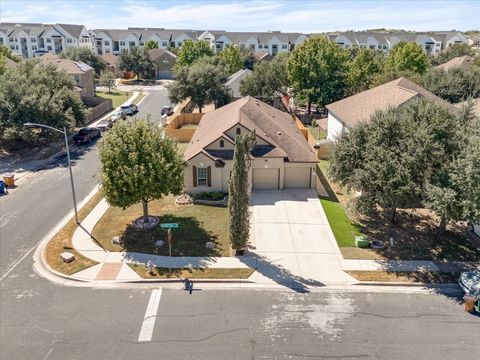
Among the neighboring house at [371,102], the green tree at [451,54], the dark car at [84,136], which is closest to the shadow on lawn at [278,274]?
the neighboring house at [371,102]

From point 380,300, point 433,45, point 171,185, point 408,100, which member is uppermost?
point 433,45

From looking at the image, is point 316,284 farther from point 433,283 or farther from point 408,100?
point 408,100

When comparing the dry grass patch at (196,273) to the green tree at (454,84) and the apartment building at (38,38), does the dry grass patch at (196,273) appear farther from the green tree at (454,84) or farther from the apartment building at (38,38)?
the apartment building at (38,38)

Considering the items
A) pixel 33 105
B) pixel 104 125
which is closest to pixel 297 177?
pixel 33 105

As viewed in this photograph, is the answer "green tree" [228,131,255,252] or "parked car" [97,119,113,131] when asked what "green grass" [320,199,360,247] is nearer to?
"green tree" [228,131,255,252]

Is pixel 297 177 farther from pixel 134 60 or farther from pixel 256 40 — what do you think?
pixel 256 40

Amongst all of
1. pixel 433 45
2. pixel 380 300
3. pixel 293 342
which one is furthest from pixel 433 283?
pixel 433 45

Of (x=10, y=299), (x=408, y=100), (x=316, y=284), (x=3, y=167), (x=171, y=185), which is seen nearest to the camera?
(x=10, y=299)
